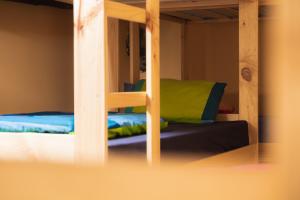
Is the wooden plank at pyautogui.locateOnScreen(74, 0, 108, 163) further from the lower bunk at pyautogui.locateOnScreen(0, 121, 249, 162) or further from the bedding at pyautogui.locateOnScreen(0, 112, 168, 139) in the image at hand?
the bedding at pyautogui.locateOnScreen(0, 112, 168, 139)

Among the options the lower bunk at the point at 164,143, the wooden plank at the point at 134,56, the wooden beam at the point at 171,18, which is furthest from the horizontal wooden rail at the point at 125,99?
the wooden beam at the point at 171,18

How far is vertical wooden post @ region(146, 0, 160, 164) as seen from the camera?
1.88m

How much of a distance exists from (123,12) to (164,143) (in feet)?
2.21

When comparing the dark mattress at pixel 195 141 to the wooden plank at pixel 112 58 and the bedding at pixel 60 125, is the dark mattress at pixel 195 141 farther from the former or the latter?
the wooden plank at pixel 112 58

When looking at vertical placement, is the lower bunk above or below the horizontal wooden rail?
below

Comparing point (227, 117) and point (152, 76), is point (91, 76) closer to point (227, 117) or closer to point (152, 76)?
point (152, 76)

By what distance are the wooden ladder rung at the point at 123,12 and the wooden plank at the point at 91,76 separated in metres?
0.04

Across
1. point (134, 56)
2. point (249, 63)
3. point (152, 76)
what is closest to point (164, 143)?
point (152, 76)

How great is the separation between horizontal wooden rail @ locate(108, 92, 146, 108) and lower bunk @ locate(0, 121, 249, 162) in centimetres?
19

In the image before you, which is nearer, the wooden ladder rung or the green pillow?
the wooden ladder rung

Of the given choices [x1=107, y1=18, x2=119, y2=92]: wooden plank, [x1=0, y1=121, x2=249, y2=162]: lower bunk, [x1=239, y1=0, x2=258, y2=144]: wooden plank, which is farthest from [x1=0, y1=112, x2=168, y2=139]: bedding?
[x1=239, y1=0, x2=258, y2=144]: wooden plank

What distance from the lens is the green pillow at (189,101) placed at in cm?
327

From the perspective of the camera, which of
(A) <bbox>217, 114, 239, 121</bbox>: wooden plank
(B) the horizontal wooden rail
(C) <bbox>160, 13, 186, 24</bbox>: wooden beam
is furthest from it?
(C) <bbox>160, 13, 186, 24</bbox>: wooden beam

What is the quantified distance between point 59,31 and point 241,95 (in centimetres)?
156
